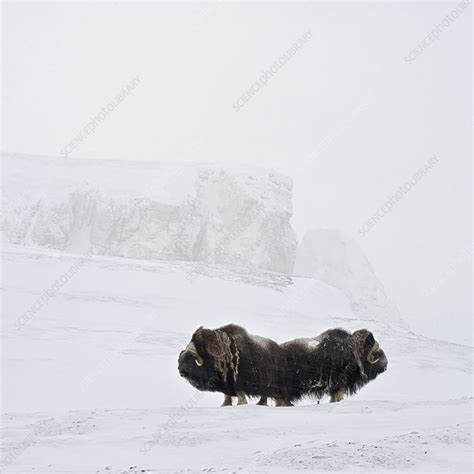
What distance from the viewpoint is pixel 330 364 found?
33.9 ft

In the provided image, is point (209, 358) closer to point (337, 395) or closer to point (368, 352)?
point (337, 395)

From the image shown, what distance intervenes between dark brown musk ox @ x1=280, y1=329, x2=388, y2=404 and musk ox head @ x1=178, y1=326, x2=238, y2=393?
99 centimetres

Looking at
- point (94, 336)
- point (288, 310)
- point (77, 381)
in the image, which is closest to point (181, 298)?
point (288, 310)

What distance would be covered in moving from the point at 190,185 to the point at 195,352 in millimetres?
40245

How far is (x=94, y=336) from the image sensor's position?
21.6 meters

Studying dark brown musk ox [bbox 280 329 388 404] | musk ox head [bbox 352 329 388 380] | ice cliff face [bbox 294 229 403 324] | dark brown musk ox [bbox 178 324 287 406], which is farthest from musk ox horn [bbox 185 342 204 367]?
ice cliff face [bbox 294 229 403 324]

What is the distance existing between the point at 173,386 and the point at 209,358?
753 cm

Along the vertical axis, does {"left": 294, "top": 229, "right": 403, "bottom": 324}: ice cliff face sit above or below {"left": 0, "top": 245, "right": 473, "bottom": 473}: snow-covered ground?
above

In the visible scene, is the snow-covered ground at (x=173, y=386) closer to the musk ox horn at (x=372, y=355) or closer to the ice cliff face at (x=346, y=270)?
the musk ox horn at (x=372, y=355)

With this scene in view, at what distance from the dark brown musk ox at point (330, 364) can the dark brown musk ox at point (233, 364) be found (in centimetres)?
23

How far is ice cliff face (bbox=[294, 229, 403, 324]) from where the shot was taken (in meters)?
48.1

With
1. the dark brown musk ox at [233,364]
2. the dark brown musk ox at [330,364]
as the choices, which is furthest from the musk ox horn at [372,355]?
the dark brown musk ox at [233,364]

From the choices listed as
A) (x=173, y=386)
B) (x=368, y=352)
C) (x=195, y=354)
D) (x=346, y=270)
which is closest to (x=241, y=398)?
(x=195, y=354)

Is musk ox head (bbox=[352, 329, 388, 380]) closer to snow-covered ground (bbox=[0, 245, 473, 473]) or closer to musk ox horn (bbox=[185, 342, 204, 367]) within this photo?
snow-covered ground (bbox=[0, 245, 473, 473])
